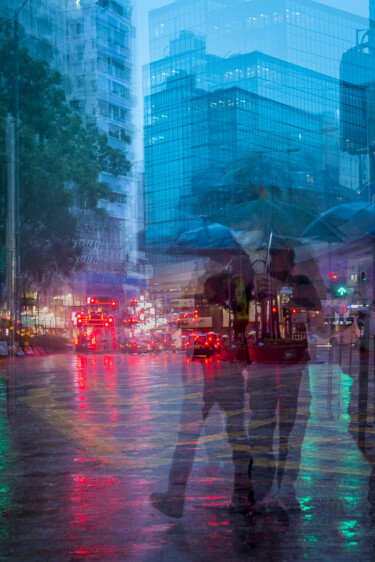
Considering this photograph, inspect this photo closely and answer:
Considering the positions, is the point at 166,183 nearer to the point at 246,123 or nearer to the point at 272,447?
the point at 246,123

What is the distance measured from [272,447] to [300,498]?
308cm

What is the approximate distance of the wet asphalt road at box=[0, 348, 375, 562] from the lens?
536 cm

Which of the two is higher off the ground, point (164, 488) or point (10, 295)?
point (10, 295)

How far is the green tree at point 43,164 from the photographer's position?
52031 mm

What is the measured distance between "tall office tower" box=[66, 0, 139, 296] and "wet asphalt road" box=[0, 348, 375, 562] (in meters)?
62.1

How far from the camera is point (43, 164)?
52875 mm

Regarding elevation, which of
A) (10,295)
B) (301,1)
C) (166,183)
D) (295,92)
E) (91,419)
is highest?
(301,1)

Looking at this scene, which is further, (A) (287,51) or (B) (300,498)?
(A) (287,51)

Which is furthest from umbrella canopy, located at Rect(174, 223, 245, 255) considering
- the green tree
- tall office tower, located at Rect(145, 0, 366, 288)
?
tall office tower, located at Rect(145, 0, 366, 288)

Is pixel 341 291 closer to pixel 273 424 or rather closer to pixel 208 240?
pixel 208 240

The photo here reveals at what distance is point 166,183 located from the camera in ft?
288

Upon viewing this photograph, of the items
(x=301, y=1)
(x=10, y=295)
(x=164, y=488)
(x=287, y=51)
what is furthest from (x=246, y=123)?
(x=164, y=488)

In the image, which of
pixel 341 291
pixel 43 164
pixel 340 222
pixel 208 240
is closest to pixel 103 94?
pixel 43 164

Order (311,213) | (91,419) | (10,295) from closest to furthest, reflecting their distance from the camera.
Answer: (91,419)
(311,213)
(10,295)
